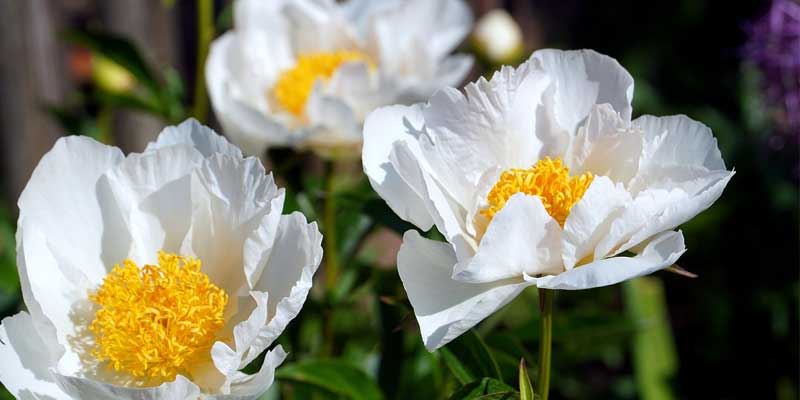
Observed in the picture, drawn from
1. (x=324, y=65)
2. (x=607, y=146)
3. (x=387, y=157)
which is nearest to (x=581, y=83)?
(x=607, y=146)

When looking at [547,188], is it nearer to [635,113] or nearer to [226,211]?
[226,211]

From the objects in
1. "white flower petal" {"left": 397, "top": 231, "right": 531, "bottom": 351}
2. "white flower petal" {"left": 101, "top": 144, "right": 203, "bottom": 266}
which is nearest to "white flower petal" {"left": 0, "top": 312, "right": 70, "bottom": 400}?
"white flower petal" {"left": 101, "top": 144, "right": 203, "bottom": 266}

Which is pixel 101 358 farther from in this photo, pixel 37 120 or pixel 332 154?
pixel 37 120

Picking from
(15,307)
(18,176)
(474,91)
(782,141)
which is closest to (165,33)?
(18,176)

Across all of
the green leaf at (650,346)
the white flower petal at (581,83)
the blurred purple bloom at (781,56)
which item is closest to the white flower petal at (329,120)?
the white flower petal at (581,83)

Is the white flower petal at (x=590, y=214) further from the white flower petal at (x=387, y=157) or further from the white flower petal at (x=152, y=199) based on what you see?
the white flower petal at (x=152, y=199)

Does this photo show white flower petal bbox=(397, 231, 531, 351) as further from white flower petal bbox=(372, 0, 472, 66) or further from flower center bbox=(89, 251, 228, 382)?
white flower petal bbox=(372, 0, 472, 66)
